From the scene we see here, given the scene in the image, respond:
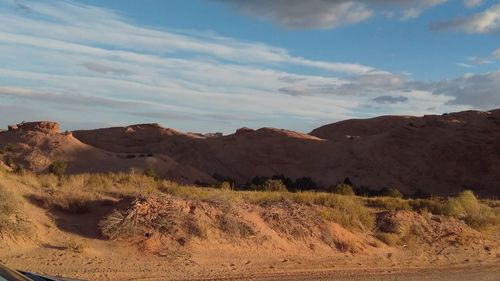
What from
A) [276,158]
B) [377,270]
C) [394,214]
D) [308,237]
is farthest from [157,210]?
[276,158]

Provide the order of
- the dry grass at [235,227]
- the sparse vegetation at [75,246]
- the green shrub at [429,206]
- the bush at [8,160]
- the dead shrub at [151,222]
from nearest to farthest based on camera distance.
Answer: the sparse vegetation at [75,246] < the dead shrub at [151,222] < the dry grass at [235,227] < the green shrub at [429,206] < the bush at [8,160]

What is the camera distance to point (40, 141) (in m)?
51.8

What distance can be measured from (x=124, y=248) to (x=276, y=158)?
46.9 m

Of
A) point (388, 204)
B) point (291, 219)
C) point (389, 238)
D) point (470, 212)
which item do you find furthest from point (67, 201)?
point (470, 212)

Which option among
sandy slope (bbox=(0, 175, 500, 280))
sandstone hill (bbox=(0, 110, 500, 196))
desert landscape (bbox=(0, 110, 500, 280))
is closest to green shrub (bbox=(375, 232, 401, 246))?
desert landscape (bbox=(0, 110, 500, 280))

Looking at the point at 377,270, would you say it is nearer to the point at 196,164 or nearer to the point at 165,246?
the point at 165,246

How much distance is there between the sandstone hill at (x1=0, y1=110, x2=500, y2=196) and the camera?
159 feet

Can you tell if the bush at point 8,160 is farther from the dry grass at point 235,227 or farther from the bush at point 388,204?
the dry grass at point 235,227

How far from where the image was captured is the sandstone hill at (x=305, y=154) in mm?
48438

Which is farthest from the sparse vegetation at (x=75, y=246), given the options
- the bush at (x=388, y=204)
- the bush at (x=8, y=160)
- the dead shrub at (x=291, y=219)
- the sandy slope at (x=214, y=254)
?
the bush at (x=8, y=160)

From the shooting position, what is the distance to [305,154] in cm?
6056

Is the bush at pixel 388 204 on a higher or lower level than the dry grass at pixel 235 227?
lower

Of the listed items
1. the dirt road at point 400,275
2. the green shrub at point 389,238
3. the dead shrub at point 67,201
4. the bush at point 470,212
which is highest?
the dead shrub at point 67,201

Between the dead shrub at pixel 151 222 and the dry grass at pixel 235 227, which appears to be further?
the dry grass at pixel 235 227
